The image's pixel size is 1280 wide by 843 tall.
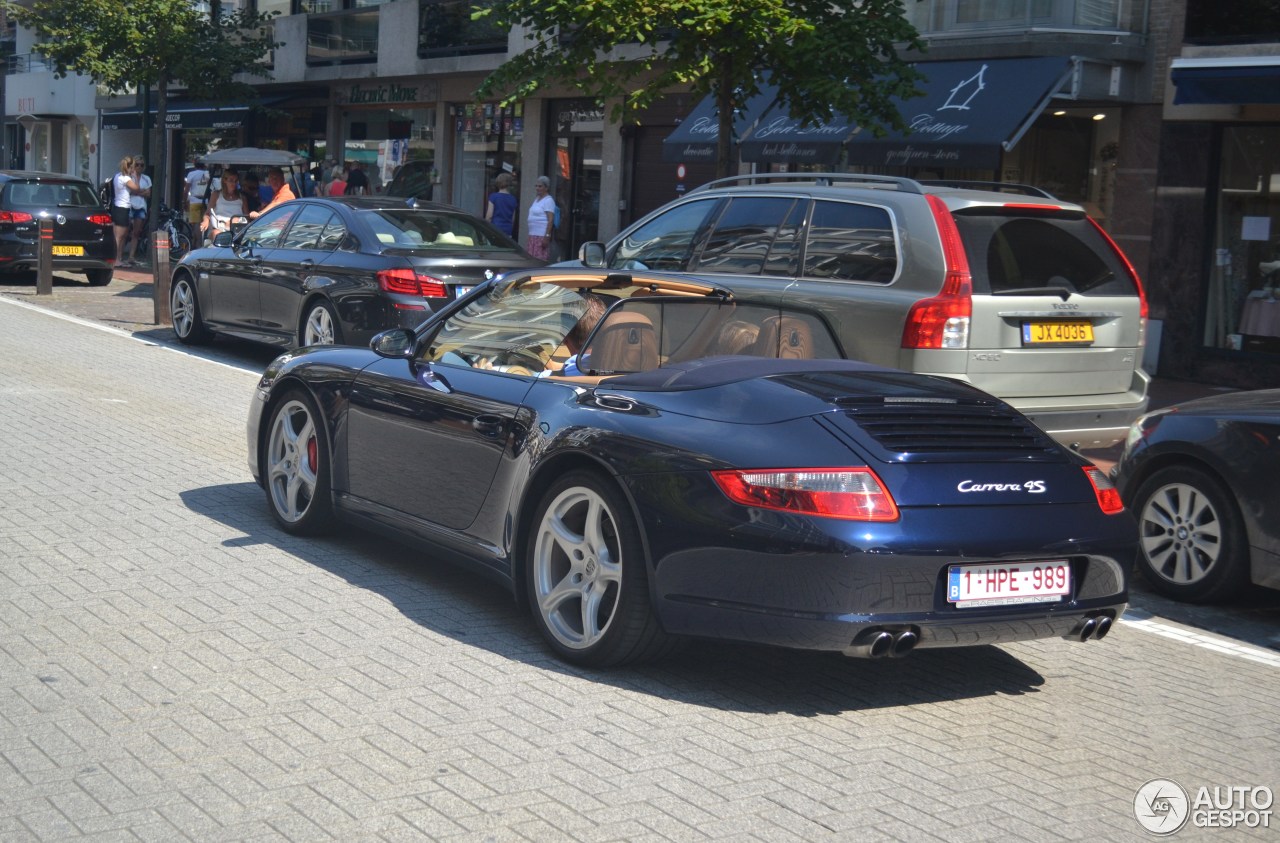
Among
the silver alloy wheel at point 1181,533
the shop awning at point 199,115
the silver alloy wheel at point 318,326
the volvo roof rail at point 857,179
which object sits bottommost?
the silver alloy wheel at point 1181,533

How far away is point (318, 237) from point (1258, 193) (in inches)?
391

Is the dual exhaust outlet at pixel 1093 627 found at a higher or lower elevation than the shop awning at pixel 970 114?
lower

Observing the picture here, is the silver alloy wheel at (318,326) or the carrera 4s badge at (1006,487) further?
the silver alloy wheel at (318,326)

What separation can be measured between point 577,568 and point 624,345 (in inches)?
42.5

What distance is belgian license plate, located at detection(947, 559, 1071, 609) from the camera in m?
4.82

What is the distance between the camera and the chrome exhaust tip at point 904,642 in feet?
15.5

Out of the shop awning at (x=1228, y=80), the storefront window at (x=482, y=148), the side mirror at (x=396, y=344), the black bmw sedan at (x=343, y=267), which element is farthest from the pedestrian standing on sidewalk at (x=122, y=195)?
the side mirror at (x=396, y=344)

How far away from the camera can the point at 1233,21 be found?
54.5ft

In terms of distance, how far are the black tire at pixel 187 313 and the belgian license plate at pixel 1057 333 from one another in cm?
977

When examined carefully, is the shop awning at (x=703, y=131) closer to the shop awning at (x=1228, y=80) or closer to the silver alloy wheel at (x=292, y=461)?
the shop awning at (x=1228, y=80)

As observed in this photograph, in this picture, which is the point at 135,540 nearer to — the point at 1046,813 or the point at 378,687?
the point at 378,687

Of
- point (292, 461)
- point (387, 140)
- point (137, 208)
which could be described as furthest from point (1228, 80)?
point (137, 208)

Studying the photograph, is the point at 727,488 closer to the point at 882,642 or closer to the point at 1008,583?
the point at 882,642

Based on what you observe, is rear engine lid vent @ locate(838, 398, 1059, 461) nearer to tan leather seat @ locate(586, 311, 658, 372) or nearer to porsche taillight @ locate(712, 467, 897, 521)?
porsche taillight @ locate(712, 467, 897, 521)
